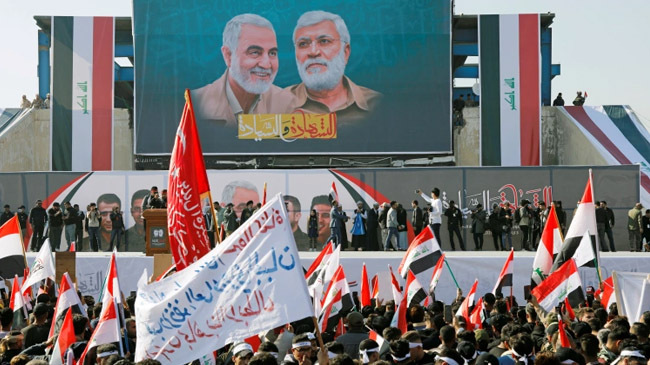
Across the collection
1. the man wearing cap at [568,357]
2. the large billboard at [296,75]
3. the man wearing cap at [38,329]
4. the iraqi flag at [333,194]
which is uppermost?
the large billboard at [296,75]

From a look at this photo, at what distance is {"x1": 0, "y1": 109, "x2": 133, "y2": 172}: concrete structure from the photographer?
38.0 metres

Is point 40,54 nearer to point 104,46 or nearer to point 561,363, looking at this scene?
point 104,46

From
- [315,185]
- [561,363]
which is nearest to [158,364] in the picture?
[561,363]

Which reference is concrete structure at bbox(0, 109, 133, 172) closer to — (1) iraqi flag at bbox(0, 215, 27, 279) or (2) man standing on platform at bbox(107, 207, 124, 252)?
(2) man standing on platform at bbox(107, 207, 124, 252)

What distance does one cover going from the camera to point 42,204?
94.5 ft

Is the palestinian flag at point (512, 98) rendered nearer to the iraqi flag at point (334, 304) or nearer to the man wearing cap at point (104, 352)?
the iraqi flag at point (334, 304)

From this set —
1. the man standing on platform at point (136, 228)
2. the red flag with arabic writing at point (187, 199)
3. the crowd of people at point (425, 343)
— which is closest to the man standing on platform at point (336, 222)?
the man standing on platform at point (136, 228)

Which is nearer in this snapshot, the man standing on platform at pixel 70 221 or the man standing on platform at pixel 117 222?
the man standing on platform at pixel 70 221

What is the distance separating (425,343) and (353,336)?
2.15ft

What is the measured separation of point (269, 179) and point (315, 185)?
1.31 meters

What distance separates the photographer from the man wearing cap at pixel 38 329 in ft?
31.4

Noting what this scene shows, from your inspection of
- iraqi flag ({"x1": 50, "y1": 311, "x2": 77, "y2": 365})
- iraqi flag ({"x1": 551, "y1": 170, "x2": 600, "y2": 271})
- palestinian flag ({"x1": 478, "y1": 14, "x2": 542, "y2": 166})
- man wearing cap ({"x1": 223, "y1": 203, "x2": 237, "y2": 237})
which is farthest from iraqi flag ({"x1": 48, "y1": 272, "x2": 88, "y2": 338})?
palestinian flag ({"x1": 478, "y1": 14, "x2": 542, "y2": 166})

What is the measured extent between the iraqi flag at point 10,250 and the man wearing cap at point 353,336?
6.67 meters

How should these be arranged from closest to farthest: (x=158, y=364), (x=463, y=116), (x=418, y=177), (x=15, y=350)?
(x=158, y=364) → (x=15, y=350) → (x=418, y=177) → (x=463, y=116)
